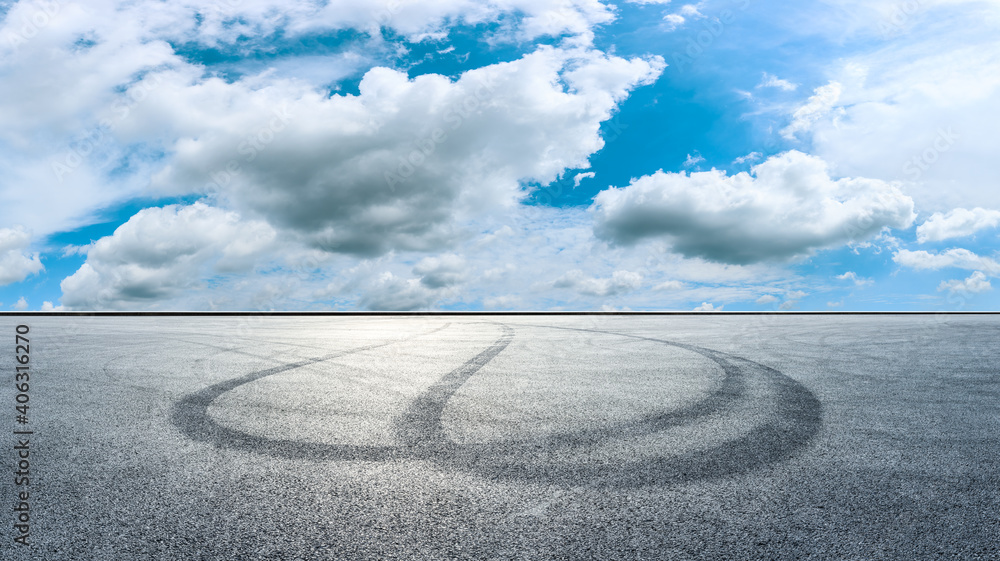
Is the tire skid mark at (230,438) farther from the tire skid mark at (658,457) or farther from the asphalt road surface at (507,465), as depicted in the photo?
the tire skid mark at (658,457)

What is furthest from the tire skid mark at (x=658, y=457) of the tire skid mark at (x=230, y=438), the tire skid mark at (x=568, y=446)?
the tire skid mark at (x=230, y=438)

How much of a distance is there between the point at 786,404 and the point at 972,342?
10.7 metres

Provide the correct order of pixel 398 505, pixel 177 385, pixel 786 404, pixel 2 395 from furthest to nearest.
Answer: pixel 177 385 < pixel 2 395 < pixel 786 404 < pixel 398 505

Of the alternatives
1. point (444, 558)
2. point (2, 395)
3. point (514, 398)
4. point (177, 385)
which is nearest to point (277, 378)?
point (177, 385)

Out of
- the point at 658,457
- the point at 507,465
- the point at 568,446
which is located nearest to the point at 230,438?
the point at 507,465

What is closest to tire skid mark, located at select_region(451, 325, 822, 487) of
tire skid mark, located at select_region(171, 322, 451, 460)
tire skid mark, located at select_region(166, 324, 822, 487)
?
tire skid mark, located at select_region(166, 324, 822, 487)

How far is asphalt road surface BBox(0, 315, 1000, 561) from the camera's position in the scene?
8.14 ft

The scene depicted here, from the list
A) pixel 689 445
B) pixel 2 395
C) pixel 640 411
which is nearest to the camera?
pixel 689 445

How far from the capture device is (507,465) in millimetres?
3438

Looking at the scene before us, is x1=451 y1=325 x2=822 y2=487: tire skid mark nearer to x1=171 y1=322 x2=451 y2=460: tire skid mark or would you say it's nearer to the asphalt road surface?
the asphalt road surface

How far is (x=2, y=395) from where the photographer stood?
5.93 meters

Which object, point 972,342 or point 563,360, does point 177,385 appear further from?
point 972,342

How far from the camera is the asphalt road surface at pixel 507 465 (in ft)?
8.14

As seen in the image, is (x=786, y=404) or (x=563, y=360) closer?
(x=786, y=404)
